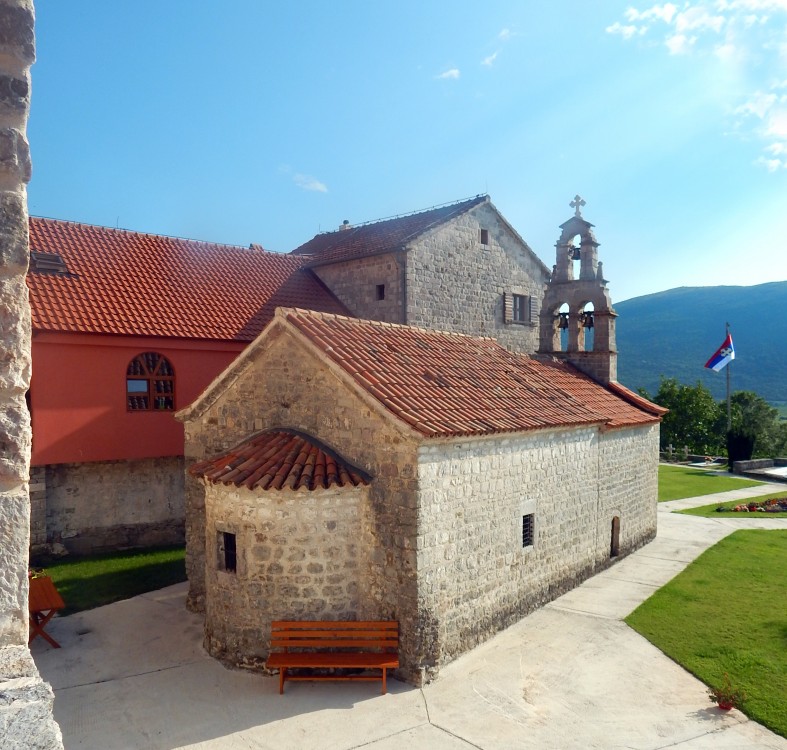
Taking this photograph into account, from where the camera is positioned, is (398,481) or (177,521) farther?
(177,521)

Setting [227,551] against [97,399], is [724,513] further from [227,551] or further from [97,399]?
[97,399]

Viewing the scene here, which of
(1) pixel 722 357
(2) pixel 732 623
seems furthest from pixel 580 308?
(1) pixel 722 357

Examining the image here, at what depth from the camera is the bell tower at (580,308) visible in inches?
705

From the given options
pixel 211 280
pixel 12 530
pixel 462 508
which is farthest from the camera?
pixel 211 280

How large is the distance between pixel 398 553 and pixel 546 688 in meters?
2.70

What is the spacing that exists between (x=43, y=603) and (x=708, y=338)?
16100 centimetres

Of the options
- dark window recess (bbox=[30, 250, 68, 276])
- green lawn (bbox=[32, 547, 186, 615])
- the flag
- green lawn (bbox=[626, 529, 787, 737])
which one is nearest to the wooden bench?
green lawn (bbox=[626, 529, 787, 737])

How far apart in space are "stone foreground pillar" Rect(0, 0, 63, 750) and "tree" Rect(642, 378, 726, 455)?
44623mm

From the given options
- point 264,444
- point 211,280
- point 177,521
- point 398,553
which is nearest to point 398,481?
point 398,553

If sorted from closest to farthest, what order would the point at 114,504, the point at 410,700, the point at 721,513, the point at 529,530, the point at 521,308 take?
the point at 410,700, the point at 529,530, the point at 114,504, the point at 721,513, the point at 521,308

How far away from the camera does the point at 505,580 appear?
10891 mm

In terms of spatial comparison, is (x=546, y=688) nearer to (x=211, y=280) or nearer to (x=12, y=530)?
(x=12, y=530)

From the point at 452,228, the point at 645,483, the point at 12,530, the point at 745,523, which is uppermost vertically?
the point at 452,228

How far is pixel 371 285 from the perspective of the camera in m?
Result: 20.5
